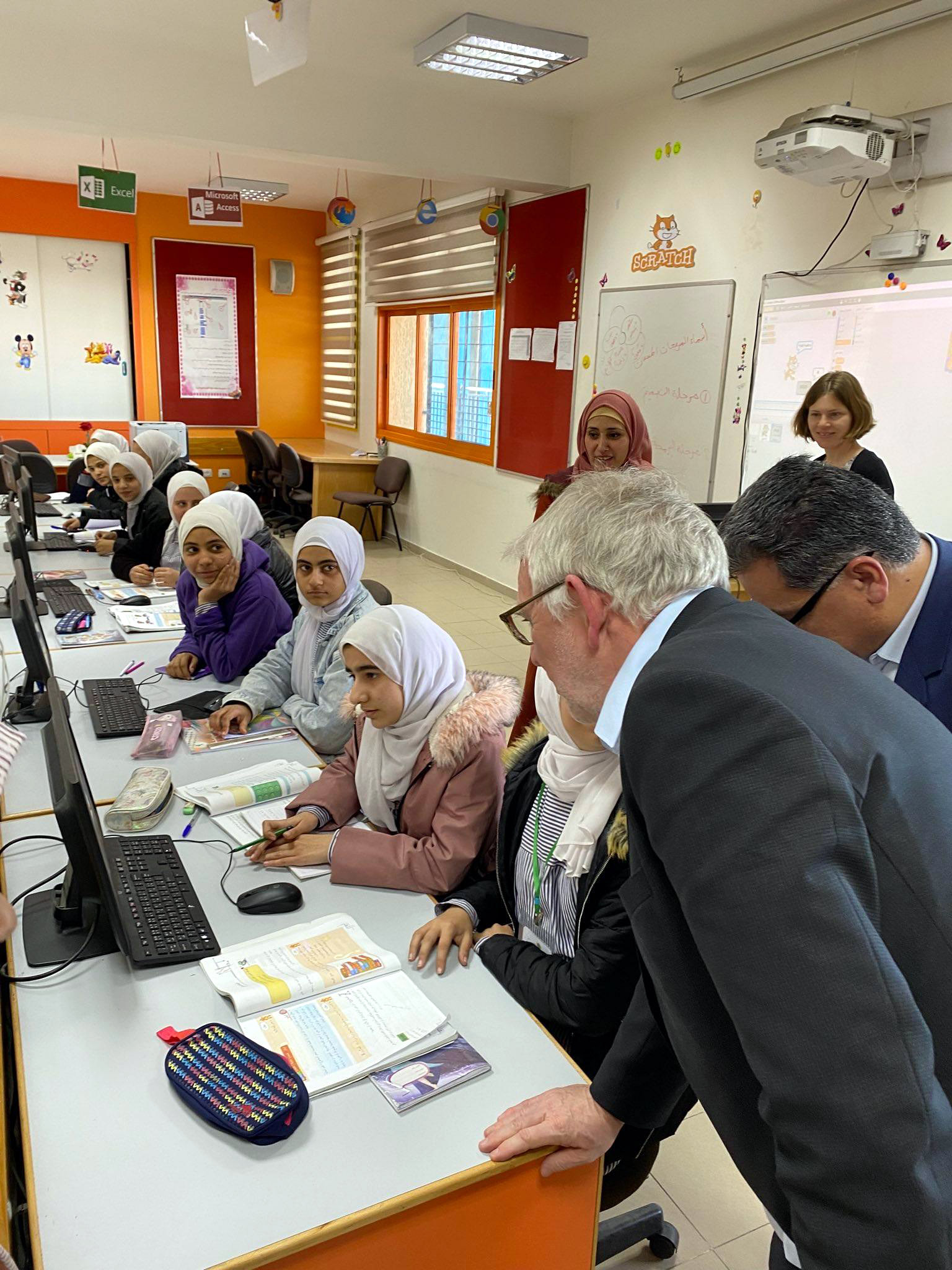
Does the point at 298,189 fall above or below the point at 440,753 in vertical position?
above

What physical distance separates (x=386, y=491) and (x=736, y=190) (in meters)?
4.67

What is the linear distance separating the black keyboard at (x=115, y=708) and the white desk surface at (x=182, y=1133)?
983 mm

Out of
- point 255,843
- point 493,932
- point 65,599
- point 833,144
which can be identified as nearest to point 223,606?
point 65,599

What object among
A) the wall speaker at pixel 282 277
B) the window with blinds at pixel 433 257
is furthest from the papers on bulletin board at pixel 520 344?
the wall speaker at pixel 282 277

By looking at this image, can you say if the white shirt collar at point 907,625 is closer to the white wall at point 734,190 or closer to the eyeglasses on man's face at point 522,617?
the eyeglasses on man's face at point 522,617

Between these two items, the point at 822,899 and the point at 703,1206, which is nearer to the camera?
the point at 822,899

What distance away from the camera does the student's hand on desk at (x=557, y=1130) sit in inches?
45.1

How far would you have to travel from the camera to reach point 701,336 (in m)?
4.62

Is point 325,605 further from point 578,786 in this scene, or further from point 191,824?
point 578,786

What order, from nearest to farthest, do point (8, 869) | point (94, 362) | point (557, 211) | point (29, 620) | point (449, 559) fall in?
1. point (8, 869)
2. point (29, 620)
3. point (557, 211)
4. point (449, 559)
5. point (94, 362)

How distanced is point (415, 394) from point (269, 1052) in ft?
25.3

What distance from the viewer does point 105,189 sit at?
5.46 m

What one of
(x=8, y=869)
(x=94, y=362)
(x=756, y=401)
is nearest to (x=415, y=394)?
(x=94, y=362)

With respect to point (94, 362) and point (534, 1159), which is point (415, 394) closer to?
point (94, 362)
